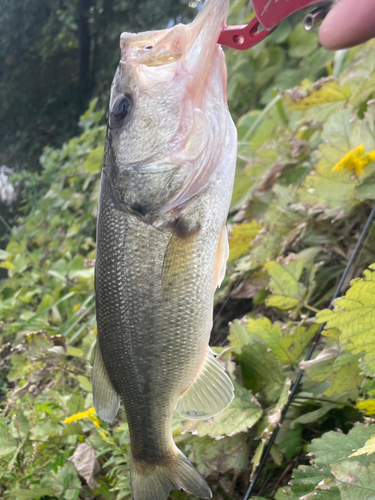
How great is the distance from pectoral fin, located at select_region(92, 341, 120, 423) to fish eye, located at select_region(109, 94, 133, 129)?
0.51 metres

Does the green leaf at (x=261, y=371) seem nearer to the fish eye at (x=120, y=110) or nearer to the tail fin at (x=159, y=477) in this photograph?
the tail fin at (x=159, y=477)

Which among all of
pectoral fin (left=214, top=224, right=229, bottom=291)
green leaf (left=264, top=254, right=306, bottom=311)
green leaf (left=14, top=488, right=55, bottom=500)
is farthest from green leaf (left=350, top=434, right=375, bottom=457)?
green leaf (left=14, top=488, right=55, bottom=500)

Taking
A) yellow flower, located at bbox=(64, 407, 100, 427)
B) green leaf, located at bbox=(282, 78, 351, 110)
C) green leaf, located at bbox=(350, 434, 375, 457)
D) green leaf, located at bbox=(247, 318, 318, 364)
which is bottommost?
yellow flower, located at bbox=(64, 407, 100, 427)

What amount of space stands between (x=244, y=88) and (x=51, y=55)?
770cm

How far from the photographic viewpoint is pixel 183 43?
91cm

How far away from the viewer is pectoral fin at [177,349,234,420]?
3.17ft

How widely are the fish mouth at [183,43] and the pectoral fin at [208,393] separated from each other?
2.08 ft

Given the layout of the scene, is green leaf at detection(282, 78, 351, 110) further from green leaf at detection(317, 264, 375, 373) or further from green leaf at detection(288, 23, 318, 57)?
green leaf at detection(288, 23, 318, 57)

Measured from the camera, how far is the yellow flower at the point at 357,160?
1.31 m

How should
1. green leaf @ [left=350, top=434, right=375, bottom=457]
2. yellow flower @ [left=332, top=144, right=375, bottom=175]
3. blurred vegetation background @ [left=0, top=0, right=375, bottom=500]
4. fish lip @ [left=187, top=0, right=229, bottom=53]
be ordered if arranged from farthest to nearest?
yellow flower @ [left=332, top=144, right=375, bottom=175] < blurred vegetation background @ [left=0, top=0, right=375, bottom=500] < fish lip @ [left=187, top=0, right=229, bottom=53] < green leaf @ [left=350, top=434, right=375, bottom=457]

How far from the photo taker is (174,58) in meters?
0.94

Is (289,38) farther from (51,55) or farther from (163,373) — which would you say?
(51,55)

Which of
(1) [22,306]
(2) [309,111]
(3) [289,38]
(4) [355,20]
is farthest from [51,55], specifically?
(4) [355,20]

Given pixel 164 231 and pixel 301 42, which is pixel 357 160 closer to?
pixel 164 231
